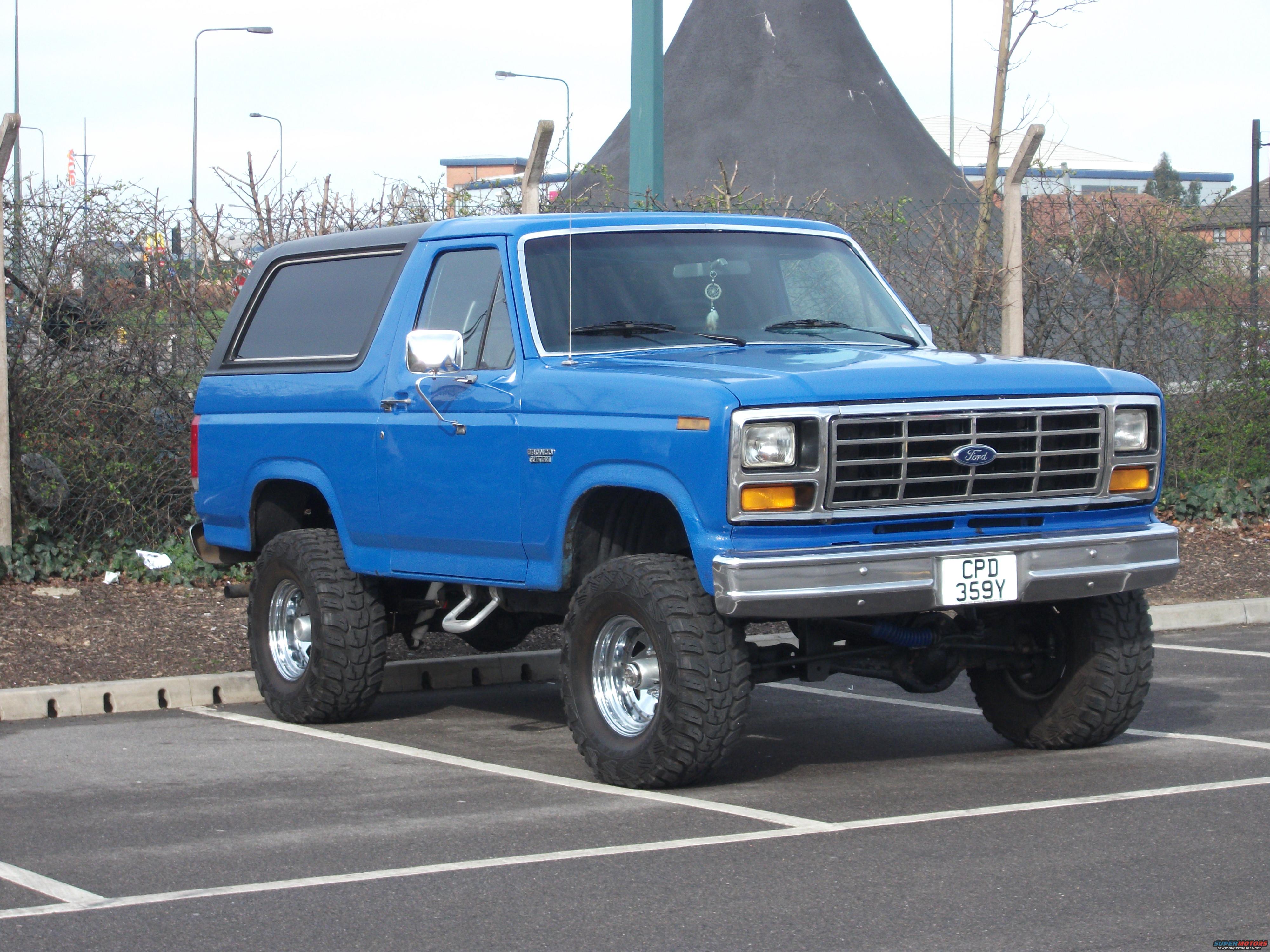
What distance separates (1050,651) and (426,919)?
3.52 meters

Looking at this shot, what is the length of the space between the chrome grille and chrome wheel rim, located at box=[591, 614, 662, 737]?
3.31ft

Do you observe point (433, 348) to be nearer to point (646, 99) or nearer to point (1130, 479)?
point (1130, 479)

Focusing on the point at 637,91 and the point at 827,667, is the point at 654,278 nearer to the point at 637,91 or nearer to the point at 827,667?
the point at 827,667

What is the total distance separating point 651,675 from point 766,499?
922mm

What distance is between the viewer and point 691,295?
24.8 feet

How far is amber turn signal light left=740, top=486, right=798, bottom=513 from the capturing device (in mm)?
6148

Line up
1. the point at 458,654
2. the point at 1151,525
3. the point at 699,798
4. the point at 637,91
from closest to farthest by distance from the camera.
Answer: the point at 699,798 < the point at 1151,525 < the point at 458,654 < the point at 637,91

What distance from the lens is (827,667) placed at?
6.91 m

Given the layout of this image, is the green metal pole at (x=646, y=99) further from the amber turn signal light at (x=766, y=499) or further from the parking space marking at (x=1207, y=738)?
the amber turn signal light at (x=766, y=499)

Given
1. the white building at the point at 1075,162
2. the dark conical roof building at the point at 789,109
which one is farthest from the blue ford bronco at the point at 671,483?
the white building at the point at 1075,162

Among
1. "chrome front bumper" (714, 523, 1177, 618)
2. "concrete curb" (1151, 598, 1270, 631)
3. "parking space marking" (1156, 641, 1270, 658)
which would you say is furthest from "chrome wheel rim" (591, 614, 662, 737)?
"concrete curb" (1151, 598, 1270, 631)

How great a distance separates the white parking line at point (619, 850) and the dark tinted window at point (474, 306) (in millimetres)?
2442

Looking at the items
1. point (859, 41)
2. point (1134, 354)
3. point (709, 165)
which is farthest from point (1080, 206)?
point (859, 41)

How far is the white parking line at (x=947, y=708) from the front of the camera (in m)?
7.42
